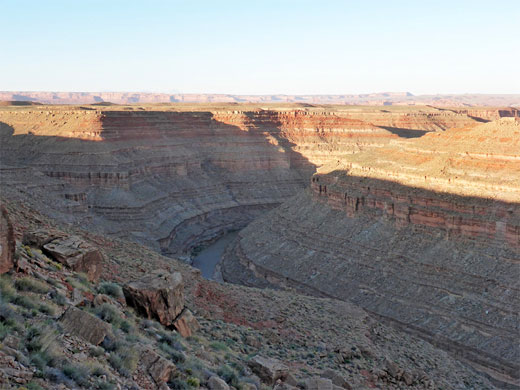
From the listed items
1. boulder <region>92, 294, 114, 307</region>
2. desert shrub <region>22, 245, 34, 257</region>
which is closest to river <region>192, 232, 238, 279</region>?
desert shrub <region>22, 245, 34, 257</region>

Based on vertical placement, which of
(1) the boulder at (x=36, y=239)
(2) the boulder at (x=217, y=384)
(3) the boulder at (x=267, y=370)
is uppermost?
(1) the boulder at (x=36, y=239)

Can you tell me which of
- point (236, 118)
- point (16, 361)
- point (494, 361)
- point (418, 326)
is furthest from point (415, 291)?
point (236, 118)

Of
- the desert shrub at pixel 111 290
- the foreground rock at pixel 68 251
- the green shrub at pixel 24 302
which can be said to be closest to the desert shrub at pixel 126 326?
the green shrub at pixel 24 302

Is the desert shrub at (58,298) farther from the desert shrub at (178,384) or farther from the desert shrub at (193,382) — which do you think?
the desert shrub at (193,382)

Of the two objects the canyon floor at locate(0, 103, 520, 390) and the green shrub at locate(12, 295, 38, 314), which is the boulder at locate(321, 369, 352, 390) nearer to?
the canyon floor at locate(0, 103, 520, 390)

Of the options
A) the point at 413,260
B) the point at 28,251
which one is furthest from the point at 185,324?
the point at 413,260

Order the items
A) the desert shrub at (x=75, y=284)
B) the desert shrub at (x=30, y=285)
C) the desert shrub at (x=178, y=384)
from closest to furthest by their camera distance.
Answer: the desert shrub at (x=178, y=384), the desert shrub at (x=30, y=285), the desert shrub at (x=75, y=284)

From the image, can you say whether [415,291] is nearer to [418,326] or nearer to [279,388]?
[418,326]
